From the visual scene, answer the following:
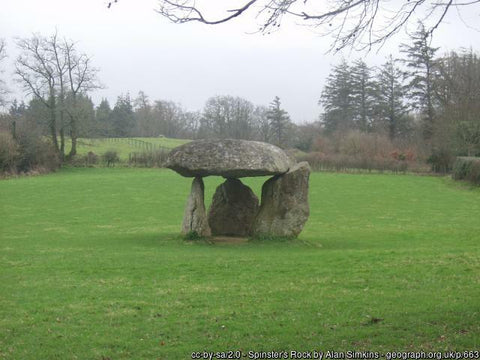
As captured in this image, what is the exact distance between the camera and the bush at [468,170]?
120 ft

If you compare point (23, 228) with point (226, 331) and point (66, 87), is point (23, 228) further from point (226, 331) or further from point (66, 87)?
point (66, 87)

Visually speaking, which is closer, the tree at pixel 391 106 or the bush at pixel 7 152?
the bush at pixel 7 152

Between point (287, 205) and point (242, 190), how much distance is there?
2.45 metres

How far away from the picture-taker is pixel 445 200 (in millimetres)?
29812

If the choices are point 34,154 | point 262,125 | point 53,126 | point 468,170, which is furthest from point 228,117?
point 468,170

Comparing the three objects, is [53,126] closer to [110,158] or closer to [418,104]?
[110,158]

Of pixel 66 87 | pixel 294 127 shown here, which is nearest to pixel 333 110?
pixel 294 127

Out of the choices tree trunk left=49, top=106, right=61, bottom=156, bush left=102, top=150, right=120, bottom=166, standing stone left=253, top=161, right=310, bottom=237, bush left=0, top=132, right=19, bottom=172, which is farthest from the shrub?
standing stone left=253, top=161, right=310, bottom=237

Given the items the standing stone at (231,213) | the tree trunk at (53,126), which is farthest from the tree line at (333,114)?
the standing stone at (231,213)

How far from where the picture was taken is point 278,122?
75.4m

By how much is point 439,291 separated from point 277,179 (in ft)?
23.6

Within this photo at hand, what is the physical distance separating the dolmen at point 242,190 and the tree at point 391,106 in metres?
56.9

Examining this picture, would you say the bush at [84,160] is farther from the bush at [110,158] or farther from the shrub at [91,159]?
the bush at [110,158]

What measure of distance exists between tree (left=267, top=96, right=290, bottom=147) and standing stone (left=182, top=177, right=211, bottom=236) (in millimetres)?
60552
